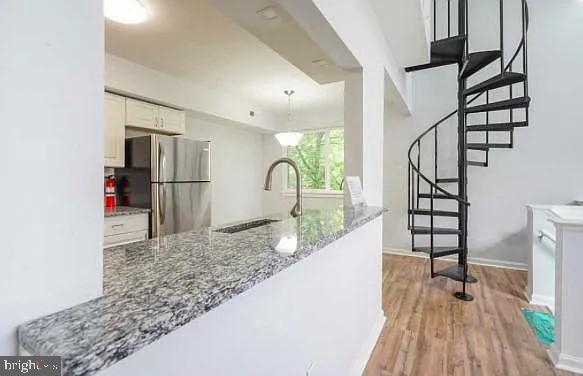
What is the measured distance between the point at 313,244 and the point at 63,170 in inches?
28.9

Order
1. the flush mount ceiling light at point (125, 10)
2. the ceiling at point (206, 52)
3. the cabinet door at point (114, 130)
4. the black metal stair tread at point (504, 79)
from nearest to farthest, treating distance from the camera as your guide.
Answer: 1. the flush mount ceiling light at point (125, 10)
2. the ceiling at point (206, 52)
3. the black metal stair tread at point (504, 79)
4. the cabinet door at point (114, 130)

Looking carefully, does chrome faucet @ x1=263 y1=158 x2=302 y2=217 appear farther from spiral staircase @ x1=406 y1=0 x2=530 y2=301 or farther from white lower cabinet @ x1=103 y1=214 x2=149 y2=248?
spiral staircase @ x1=406 y1=0 x2=530 y2=301

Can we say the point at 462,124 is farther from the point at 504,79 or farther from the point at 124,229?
the point at 124,229

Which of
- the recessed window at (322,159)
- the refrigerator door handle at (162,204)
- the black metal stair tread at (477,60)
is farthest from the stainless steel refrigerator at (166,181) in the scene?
the black metal stair tread at (477,60)

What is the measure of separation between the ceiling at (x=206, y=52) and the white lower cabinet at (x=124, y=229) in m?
1.71

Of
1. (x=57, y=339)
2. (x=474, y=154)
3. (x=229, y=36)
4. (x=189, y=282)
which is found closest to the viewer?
(x=57, y=339)

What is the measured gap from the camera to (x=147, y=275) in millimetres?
666

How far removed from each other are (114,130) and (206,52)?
1.29 metres

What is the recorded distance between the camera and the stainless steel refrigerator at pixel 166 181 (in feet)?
10.8

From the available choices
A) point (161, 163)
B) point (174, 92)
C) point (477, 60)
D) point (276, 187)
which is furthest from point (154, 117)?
point (477, 60)

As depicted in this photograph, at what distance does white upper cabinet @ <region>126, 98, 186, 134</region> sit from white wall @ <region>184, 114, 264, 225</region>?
0.51 m

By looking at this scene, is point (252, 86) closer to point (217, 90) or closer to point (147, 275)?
point (217, 90)

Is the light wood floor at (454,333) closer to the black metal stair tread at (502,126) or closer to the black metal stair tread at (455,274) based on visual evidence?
the black metal stair tread at (455,274)

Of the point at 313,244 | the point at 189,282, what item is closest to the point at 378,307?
the point at 313,244
